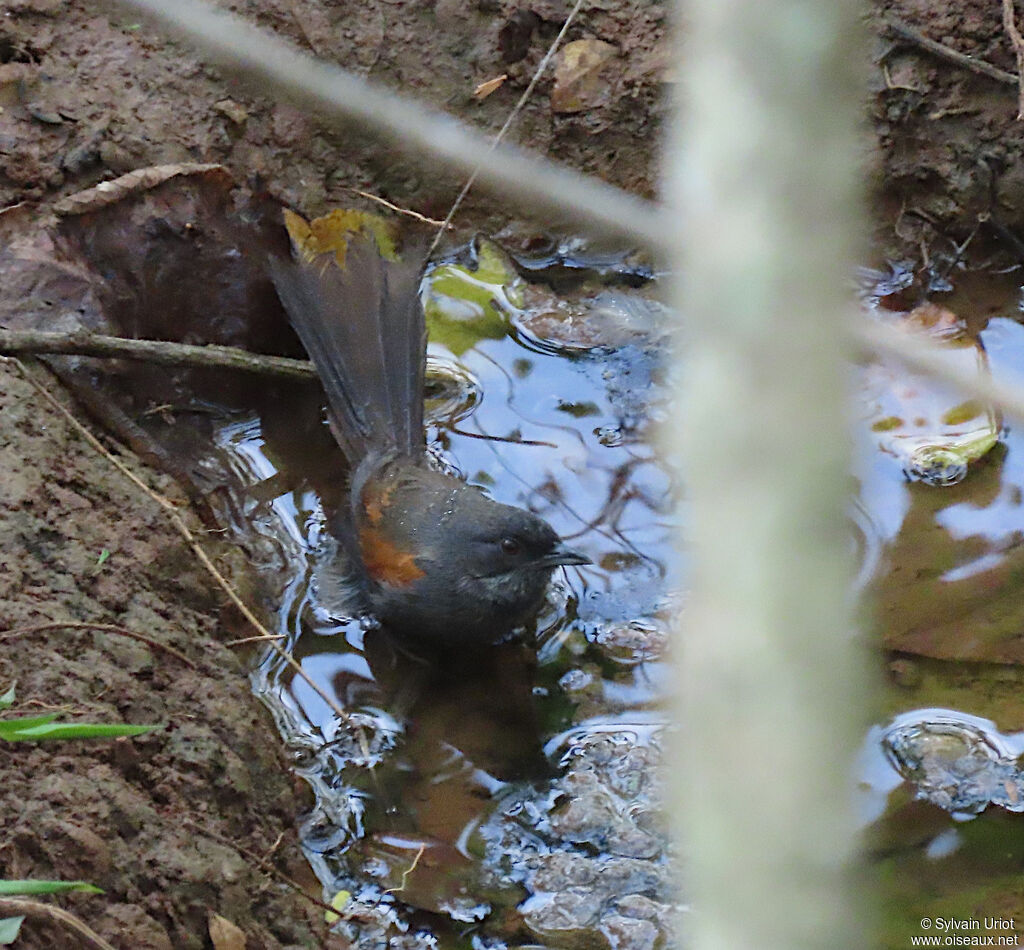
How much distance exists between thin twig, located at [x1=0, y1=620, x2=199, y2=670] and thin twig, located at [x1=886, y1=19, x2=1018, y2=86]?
4102 millimetres

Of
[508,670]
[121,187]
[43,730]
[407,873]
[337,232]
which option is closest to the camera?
[43,730]

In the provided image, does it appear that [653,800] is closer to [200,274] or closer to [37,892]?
[37,892]

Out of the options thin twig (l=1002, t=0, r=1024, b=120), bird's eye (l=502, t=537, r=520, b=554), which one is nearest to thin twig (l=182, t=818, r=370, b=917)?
bird's eye (l=502, t=537, r=520, b=554)

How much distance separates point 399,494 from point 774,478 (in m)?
3.85

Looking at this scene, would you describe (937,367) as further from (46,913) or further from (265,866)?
(265,866)

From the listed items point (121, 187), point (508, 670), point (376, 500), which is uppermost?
point (121, 187)

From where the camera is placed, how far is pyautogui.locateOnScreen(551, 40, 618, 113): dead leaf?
5520 millimetres

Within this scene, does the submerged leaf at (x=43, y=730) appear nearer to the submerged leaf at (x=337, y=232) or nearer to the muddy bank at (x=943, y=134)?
the submerged leaf at (x=337, y=232)

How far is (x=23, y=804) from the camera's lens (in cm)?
250

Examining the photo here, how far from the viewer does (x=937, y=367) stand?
0.67 meters

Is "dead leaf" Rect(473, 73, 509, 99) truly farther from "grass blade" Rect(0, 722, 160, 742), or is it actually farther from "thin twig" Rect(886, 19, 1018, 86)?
"grass blade" Rect(0, 722, 160, 742)

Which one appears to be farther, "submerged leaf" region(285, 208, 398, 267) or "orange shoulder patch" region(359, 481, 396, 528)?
"submerged leaf" region(285, 208, 398, 267)

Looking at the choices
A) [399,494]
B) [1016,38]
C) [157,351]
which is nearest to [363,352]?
[399,494]

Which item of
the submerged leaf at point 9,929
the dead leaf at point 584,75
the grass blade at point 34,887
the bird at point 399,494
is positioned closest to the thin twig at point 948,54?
the dead leaf at point 584,75
